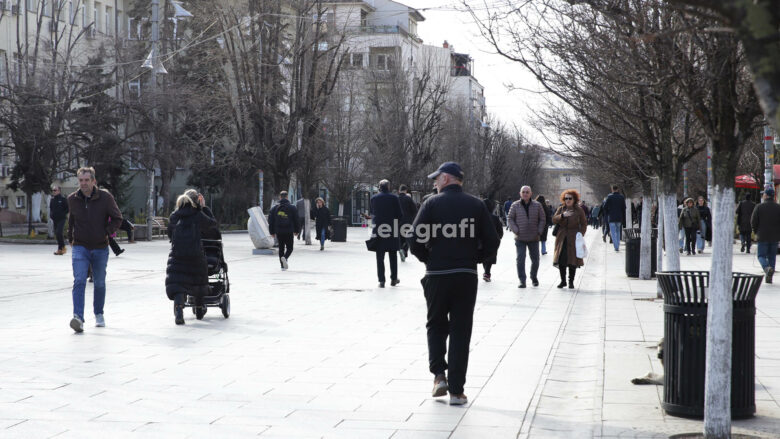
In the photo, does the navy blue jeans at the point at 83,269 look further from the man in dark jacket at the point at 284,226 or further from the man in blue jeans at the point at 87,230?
the man in dark jacket at the point at 284,226

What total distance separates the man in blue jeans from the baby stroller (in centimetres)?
128

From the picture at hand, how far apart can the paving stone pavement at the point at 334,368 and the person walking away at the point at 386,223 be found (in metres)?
0.98

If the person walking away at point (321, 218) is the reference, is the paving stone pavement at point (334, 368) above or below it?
below

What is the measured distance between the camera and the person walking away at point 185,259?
1203cm

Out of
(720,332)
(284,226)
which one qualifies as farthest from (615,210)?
(720,332)

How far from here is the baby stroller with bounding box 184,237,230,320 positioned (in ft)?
41.1

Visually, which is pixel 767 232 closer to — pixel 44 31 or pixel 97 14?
pixel 44 31

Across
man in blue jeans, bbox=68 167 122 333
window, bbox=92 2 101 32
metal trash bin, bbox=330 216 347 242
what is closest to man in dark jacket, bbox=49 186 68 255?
metal trash bin, bbox=330 216 347 242

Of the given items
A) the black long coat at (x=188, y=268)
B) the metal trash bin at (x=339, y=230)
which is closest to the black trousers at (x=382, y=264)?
the black long coat at (x=188, y=268)

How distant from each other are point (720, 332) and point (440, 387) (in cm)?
226

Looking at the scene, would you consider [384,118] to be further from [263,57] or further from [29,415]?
[29,415]

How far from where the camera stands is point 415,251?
7.45m

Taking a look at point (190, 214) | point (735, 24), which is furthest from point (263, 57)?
point (735, 24)

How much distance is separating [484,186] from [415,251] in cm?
6738
